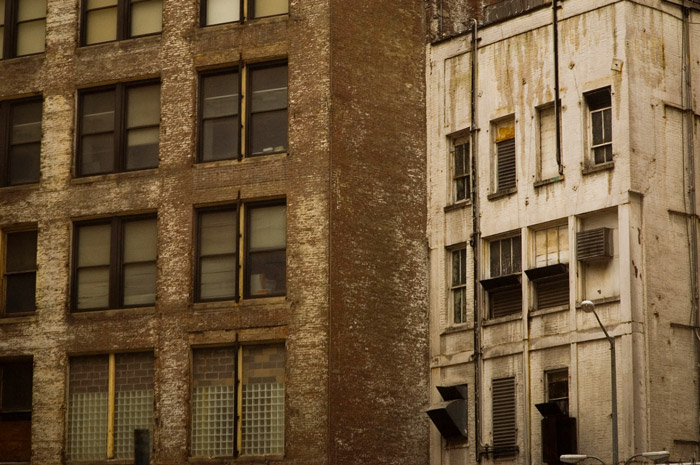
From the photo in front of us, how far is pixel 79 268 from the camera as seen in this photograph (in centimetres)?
4097

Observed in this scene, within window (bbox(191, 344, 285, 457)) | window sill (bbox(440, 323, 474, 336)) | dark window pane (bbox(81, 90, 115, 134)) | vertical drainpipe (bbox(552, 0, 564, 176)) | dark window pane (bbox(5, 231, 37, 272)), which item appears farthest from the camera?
dark window pane (bbox(5, 231, 37, 272))

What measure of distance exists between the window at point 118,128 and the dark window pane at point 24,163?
167 cm

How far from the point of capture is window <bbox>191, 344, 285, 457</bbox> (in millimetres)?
37750

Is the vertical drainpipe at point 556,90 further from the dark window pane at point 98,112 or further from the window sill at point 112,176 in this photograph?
the dark window pane at point 98,112

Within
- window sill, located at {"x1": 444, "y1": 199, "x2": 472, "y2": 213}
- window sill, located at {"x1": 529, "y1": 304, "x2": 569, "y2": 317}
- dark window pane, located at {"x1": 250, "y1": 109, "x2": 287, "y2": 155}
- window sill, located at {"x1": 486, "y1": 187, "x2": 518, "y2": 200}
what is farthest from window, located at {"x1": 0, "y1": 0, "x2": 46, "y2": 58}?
window sill, located at {"x1": 529, "y1": 304, "x2": 569, "y2": 317}

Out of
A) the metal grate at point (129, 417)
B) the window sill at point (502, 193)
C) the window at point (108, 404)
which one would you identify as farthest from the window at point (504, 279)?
the metal grate at point (129, 417)

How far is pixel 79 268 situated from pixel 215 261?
4393mm

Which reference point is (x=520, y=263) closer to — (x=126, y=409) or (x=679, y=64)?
(x=679, y=64)

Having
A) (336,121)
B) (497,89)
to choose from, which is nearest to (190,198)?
(336,121)

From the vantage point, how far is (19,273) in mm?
41906

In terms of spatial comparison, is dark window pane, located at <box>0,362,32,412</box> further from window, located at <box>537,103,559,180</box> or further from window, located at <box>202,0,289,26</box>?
window, located at <box>537,103,559,180</box>

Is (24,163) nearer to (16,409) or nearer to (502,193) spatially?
(16,409)

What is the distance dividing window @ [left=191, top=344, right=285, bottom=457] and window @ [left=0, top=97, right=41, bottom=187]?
863 centimetres

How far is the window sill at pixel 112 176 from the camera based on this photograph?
132 feet
